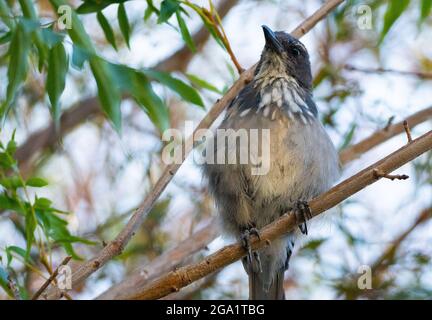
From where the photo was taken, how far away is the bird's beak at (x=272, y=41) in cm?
445

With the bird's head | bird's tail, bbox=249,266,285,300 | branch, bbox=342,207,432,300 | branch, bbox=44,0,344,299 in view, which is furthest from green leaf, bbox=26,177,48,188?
branch, bbox=342,207,432,300

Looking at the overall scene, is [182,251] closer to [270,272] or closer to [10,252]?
[270,272]

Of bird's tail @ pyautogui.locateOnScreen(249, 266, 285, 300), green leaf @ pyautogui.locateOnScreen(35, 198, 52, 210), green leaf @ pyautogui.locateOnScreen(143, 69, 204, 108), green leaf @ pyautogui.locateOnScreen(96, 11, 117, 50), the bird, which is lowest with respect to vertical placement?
green leaf @ pyautogui.locateOnScreen(35, 198, 52, 210)

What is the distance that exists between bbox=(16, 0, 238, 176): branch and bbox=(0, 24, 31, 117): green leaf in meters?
2.27

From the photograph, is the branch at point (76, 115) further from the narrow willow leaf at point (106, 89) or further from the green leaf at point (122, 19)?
the narrow willow leaf at point (106, 89)

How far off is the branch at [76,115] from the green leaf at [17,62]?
2268mm

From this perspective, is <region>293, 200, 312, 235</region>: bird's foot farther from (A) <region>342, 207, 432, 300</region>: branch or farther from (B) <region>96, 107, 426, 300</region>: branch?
(A) <region>342, 207, 432, 300</region>: branch

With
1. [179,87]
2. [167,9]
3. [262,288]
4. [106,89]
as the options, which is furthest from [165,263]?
[106,89]

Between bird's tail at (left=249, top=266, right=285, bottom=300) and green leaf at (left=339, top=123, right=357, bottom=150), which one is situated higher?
green leaf at (left=339, top=123, right=357, bottom=150)

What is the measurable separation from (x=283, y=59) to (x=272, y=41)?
0.50 ft

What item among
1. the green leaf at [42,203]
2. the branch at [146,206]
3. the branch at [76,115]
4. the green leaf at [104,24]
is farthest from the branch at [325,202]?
the branch at [76,115]

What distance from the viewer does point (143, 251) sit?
5.27 metres

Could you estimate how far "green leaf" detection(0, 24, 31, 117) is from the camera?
2.71 metres
